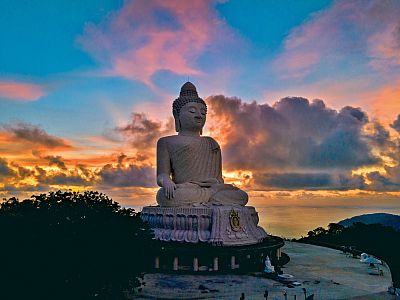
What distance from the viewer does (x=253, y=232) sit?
16.0 meters

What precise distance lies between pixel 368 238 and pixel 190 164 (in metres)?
16.3

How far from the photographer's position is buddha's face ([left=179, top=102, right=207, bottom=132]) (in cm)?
1895

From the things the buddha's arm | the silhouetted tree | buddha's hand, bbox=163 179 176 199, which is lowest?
the silhouetted tree

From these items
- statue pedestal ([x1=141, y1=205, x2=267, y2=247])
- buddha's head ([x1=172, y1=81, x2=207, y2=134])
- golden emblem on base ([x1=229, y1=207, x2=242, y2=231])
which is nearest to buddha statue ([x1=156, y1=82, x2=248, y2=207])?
buddha's head ([x1=172, y1=81, x2=207, y2=134])

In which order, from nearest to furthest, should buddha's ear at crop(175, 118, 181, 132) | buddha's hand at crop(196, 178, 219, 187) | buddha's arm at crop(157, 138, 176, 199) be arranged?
buddha's hand at crop(196, 178, 219, 187) < buddha's arm at crop(157, 138, 176, 199) < buddha's ear at crop(175, 118, 181, 132)

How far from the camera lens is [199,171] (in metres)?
18.3

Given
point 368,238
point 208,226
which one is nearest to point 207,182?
point 208,226

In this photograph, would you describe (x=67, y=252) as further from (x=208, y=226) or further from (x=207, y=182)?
(x=207, y=182)

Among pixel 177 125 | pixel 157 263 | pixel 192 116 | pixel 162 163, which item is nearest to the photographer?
pixel 157 263

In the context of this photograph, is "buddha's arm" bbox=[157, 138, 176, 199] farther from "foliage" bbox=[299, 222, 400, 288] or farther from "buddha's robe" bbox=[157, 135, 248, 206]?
"foliage" bbox=[299, 222, 400, 288]

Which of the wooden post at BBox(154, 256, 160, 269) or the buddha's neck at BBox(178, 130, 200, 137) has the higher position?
the buddha's neck at BBox(178, 130, 200, 137)

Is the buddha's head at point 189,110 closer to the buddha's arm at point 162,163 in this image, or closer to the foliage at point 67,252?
the buddha's arm at point 162,163

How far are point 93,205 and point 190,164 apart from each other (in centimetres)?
841

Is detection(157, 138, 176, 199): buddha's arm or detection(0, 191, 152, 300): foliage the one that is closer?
detection(0, 191, 152, 300): foliage
